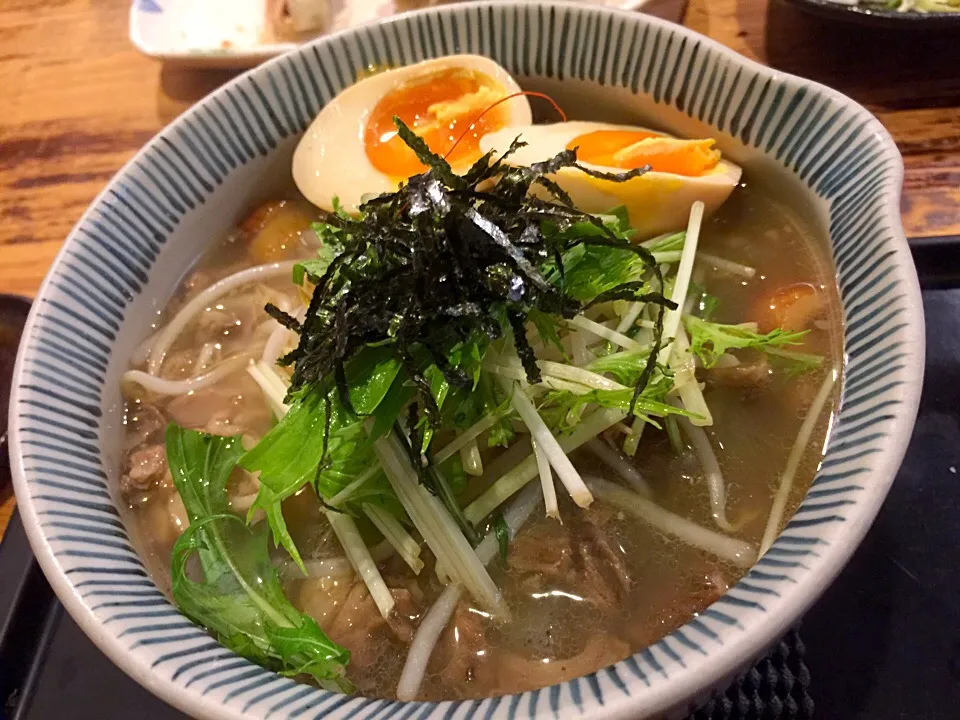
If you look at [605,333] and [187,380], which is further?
[187,380]

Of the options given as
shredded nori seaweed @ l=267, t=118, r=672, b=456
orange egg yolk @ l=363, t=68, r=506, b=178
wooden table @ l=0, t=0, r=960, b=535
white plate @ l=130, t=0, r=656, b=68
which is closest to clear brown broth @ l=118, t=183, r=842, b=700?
shredded nori seaweed @ l=267, t=118, r=672, b=456

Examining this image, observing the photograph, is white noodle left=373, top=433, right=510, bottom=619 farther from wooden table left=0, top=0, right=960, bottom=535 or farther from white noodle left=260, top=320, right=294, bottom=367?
wooden table left=0, top=0, right=960, bottom=535

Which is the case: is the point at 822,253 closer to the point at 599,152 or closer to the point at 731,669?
the point at 599,152

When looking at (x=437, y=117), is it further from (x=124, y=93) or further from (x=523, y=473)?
(x=124, y=93)

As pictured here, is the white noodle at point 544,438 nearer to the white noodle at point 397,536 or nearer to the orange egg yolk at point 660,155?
the white noodle at point 397,536

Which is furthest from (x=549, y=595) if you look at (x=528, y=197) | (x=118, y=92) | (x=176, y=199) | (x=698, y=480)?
(x=118, y=92)

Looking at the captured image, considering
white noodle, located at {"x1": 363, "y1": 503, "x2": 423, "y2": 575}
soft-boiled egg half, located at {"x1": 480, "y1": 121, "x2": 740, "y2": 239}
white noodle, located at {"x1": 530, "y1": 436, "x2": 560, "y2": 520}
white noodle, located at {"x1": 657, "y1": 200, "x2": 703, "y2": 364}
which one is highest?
soft-boiled egg half, located at {"x1": 480, "y1": 121, "x2": 740, "y2": 239}

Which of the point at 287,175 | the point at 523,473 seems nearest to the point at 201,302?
the point at 287,175
